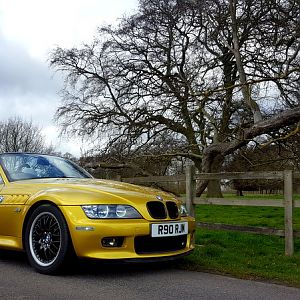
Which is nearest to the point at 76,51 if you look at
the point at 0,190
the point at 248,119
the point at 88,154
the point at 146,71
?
the point at 146,71

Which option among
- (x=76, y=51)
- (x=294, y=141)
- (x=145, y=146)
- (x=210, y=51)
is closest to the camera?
(x=294, y=141)

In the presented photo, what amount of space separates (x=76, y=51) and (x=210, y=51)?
9434mm

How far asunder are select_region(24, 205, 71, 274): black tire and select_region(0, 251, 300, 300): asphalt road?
0.47ft

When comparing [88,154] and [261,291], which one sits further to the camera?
[88,154]

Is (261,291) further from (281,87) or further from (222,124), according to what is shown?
(222,124)

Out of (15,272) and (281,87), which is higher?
(281,87)

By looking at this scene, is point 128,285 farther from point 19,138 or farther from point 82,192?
point 19,138

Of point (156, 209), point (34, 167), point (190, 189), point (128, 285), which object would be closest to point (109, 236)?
point (128, 285)

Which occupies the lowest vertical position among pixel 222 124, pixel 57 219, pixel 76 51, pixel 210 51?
pixel 57 219

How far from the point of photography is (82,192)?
5.49 meters

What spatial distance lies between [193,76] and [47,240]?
13.4 meters

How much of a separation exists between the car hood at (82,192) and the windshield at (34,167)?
1.28 feet

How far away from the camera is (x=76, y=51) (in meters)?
26.1

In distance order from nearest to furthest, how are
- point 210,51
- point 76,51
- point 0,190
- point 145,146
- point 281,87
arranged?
point 0,190, point 281,87, point 210,51, point 145,146, point 76,51
